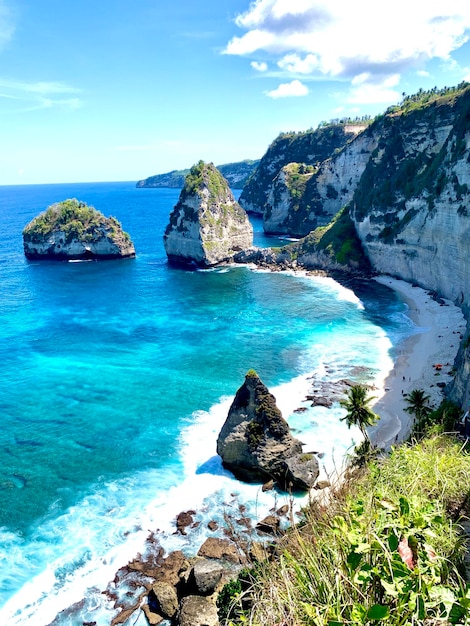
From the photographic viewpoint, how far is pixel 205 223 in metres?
110

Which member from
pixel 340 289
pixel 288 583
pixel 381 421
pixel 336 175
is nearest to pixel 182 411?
pixel 381 421

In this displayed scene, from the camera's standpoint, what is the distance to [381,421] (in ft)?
140

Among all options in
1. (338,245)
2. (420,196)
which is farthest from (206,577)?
(338,245)

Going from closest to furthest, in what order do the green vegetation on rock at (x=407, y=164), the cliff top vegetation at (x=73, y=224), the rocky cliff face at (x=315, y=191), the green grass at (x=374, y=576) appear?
Answer: 1. the green grass at (x=374, y=576)
2. the green vegetation on rock at (x=407, y=164)
3. the cliff top vegetation at (x=73, y=224)
4. the rocky cliff face at (x=315, y=191)

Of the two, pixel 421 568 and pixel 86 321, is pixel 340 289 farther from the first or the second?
pixel 421 568

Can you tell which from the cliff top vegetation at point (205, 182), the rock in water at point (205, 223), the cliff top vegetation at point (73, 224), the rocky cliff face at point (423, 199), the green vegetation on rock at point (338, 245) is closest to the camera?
the rocky cliff face at point (423, 199)

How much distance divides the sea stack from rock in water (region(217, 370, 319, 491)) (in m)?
98.7

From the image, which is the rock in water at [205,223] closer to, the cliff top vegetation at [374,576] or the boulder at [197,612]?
the boulder at [197,612]

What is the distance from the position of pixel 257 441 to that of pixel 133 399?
59.8 ft

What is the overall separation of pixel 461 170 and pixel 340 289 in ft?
103

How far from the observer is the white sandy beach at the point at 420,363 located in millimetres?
41844

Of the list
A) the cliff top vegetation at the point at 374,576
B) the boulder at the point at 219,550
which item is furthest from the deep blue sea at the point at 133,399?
the cliff top vegetation at the point at 374,576

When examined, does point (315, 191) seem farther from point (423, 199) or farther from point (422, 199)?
point (423, 199)

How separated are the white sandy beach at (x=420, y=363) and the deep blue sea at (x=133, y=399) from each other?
260 cm
